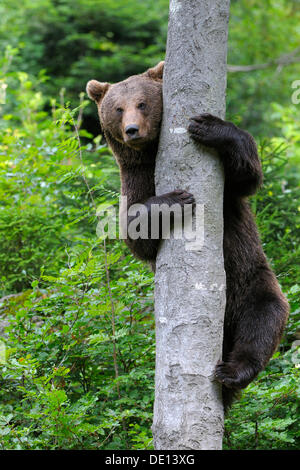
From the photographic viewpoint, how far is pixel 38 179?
6.30 m

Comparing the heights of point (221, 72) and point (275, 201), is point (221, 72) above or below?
above

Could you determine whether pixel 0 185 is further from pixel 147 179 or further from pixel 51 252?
pixel 147 179

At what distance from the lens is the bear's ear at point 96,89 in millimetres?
4312

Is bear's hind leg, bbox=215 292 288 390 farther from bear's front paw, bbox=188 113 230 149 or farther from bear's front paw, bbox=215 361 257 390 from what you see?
bear's front paw, bbox=188 113 230 149

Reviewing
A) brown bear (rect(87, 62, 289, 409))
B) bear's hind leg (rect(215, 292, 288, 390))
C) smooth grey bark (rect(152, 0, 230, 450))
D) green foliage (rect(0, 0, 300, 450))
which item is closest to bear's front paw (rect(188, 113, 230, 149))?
smooth grey bark (rect(152, 0, 230, 450))

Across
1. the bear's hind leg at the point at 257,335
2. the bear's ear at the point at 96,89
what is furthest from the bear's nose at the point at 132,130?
the bear's hind leg at the point at 257,335

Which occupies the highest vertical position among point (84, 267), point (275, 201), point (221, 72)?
point (221, 72)

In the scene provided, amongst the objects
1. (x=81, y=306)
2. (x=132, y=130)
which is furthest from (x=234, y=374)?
(x=132, y=130)

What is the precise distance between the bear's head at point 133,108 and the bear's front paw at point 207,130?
1.59 ft

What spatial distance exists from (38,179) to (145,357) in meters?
2.62

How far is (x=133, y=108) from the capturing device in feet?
12.6
